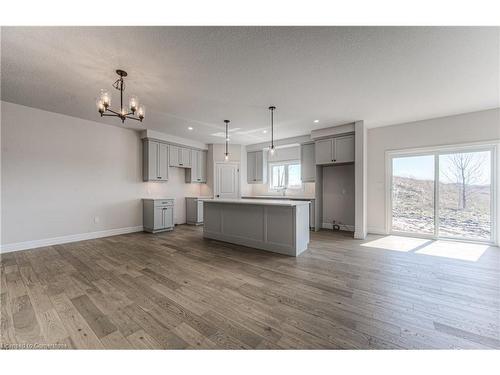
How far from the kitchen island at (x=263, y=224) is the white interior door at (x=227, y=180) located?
238cm

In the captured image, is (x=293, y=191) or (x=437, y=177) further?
(x=293, y=191)

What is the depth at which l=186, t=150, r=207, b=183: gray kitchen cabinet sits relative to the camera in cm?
660

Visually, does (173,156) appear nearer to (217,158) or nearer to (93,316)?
(217,158)

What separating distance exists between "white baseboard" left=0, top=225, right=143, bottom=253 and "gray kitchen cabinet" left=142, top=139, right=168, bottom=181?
1489mm

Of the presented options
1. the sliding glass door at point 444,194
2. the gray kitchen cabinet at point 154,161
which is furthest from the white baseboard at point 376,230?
the gray kitchen cabinet at point 154,161

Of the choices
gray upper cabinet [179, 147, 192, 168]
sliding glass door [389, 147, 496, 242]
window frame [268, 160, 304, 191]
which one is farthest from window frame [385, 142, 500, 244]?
gray upper cabinet [179, 147, 192, 168]

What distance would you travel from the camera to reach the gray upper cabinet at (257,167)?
23.1 feet

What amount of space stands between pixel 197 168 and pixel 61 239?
12.4 ft

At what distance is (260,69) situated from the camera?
2568mm

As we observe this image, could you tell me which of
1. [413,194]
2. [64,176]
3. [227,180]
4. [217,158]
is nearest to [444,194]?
[413,194]

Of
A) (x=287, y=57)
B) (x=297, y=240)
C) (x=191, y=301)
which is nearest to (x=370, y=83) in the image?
(x=287, y=57)

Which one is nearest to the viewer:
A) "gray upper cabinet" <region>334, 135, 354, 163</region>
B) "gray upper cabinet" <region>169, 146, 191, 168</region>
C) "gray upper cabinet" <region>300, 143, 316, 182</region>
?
"gray upper cabinet" <region>334, 135, 354, 163</region>

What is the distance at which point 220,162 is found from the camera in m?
6.97

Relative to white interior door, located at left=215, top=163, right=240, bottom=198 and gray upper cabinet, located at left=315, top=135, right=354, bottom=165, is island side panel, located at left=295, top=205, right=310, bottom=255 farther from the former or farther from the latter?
white interior door, located at left=215, top=163, right=240, bottom=198
